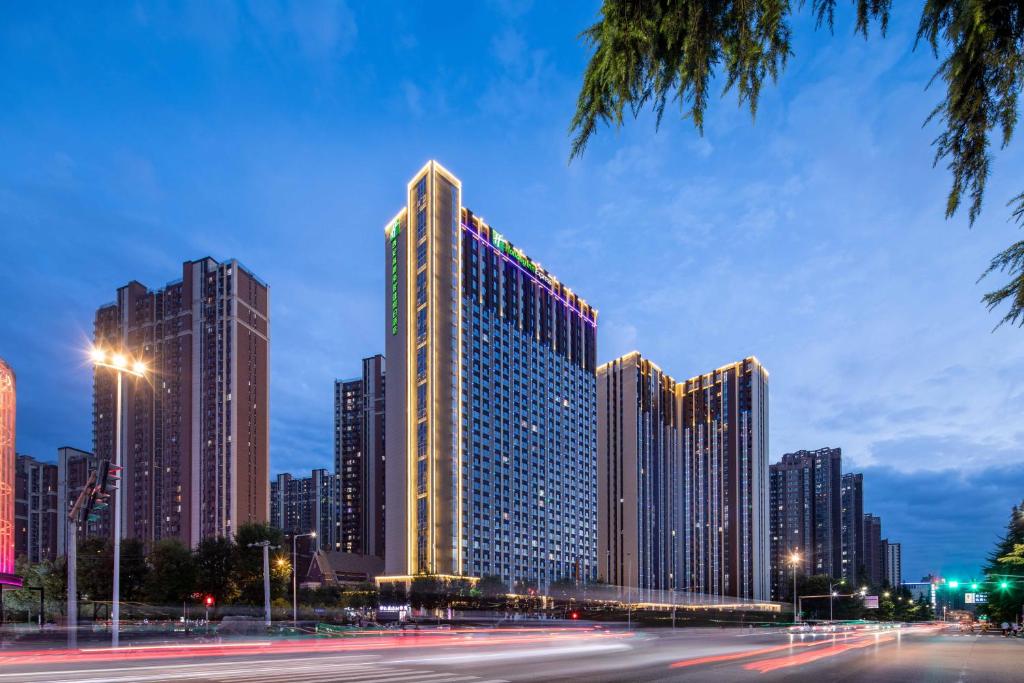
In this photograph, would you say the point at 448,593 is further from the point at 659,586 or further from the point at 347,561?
the point at 659,586

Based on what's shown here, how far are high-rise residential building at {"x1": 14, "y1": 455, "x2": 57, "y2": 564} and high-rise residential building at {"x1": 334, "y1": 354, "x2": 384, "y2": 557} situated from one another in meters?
64.2

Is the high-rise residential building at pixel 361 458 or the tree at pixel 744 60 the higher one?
the tree at pixel 744 60

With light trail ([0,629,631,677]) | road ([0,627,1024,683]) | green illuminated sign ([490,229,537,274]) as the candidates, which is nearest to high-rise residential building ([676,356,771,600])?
green illuminated sign ([490,229,537,274])

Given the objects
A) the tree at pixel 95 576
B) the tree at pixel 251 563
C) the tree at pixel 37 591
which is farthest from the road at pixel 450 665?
the tree at pixel 95 576

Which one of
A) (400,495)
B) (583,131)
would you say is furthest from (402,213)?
(583,131)

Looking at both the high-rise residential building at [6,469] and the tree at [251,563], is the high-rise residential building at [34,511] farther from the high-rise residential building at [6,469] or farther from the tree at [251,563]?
the high-rise residential building at [6,469]

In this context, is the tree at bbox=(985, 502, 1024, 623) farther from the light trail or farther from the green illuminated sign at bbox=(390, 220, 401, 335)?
the green illuminated sign at bbox=(390, 220, 401, 335)

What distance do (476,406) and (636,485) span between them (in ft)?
211

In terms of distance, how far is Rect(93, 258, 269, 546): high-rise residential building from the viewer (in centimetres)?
13925

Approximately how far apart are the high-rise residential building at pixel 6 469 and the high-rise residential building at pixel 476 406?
245ft

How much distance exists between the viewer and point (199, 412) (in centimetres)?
14175

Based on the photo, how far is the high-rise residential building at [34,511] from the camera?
6191 inches

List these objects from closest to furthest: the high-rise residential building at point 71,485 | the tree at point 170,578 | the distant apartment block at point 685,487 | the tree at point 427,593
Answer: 1. the tree at point 170,578
2. the tree at point 427,593
3. the high-rise residential building at point 71,485
4. the distant apartment block at point 685,487

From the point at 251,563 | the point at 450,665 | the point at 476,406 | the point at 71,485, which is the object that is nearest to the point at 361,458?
the point at 71,485
